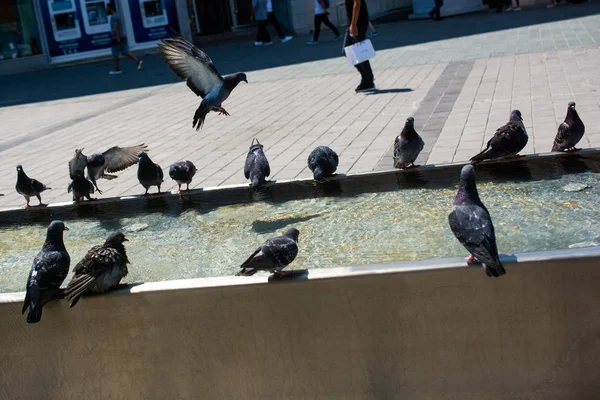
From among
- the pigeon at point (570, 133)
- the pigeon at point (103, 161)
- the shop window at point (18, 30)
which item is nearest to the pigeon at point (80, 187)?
the pigeon at point (103, 161)

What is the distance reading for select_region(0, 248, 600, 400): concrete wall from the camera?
3730mm

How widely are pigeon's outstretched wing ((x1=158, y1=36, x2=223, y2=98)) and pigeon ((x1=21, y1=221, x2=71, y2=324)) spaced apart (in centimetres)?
233

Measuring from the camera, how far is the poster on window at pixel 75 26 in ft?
79.0

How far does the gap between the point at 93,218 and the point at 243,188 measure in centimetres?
140

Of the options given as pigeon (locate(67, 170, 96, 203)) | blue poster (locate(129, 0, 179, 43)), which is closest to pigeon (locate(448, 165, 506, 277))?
pigeon (locate(67, 170, 96, 203))

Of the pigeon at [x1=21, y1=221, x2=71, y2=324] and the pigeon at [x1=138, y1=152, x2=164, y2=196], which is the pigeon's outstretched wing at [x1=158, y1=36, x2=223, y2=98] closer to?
the pigeon at [x1=138, y1=152, x2=164, y2=196]

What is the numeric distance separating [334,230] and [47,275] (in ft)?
7.44

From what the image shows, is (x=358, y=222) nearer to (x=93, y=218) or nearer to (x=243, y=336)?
(x=243, y=336)

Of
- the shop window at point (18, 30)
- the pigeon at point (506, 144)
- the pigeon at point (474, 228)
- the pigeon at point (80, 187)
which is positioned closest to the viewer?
the pigeon at point (474, 228)

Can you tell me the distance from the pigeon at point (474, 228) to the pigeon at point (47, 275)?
7.66 ft

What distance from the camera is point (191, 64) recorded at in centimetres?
648

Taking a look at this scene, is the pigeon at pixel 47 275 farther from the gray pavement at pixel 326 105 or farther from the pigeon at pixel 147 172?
the gray pavement at pixel 326 105

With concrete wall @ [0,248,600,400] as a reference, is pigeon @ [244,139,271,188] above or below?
above

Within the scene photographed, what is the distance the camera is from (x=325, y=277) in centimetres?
390
